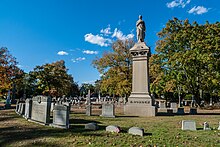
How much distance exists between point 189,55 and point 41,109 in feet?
60.3

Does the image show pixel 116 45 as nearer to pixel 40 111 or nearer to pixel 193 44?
pixel 193 44

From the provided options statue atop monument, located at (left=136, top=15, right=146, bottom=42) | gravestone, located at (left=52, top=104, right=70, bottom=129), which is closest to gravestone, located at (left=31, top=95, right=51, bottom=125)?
gravestone, located at (left=52, top=104, right=70, bottom=129)

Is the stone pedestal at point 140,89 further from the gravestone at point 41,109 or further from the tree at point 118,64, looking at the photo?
the tree at point 118,64

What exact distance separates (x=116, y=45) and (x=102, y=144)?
23.7m

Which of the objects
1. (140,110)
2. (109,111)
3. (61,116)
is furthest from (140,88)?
(61,116)

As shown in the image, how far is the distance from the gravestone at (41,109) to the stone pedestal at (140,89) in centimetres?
714

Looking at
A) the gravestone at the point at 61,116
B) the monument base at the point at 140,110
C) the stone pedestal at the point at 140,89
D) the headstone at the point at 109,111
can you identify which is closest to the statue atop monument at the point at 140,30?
the stone pedestal at the point at 140,89

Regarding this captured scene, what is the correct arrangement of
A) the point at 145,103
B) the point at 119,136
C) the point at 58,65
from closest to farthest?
the point at 119,136 < the point at 145,103 < the point at 58,65

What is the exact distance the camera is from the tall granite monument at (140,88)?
45.0 ft

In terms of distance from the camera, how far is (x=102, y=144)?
207 inches

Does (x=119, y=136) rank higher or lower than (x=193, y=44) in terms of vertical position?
lower

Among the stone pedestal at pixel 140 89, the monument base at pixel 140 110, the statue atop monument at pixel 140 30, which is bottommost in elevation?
the monument base at pixel 140 110

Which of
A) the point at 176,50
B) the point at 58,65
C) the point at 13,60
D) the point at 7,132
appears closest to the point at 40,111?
the point at 7,132

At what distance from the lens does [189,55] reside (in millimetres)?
21297
